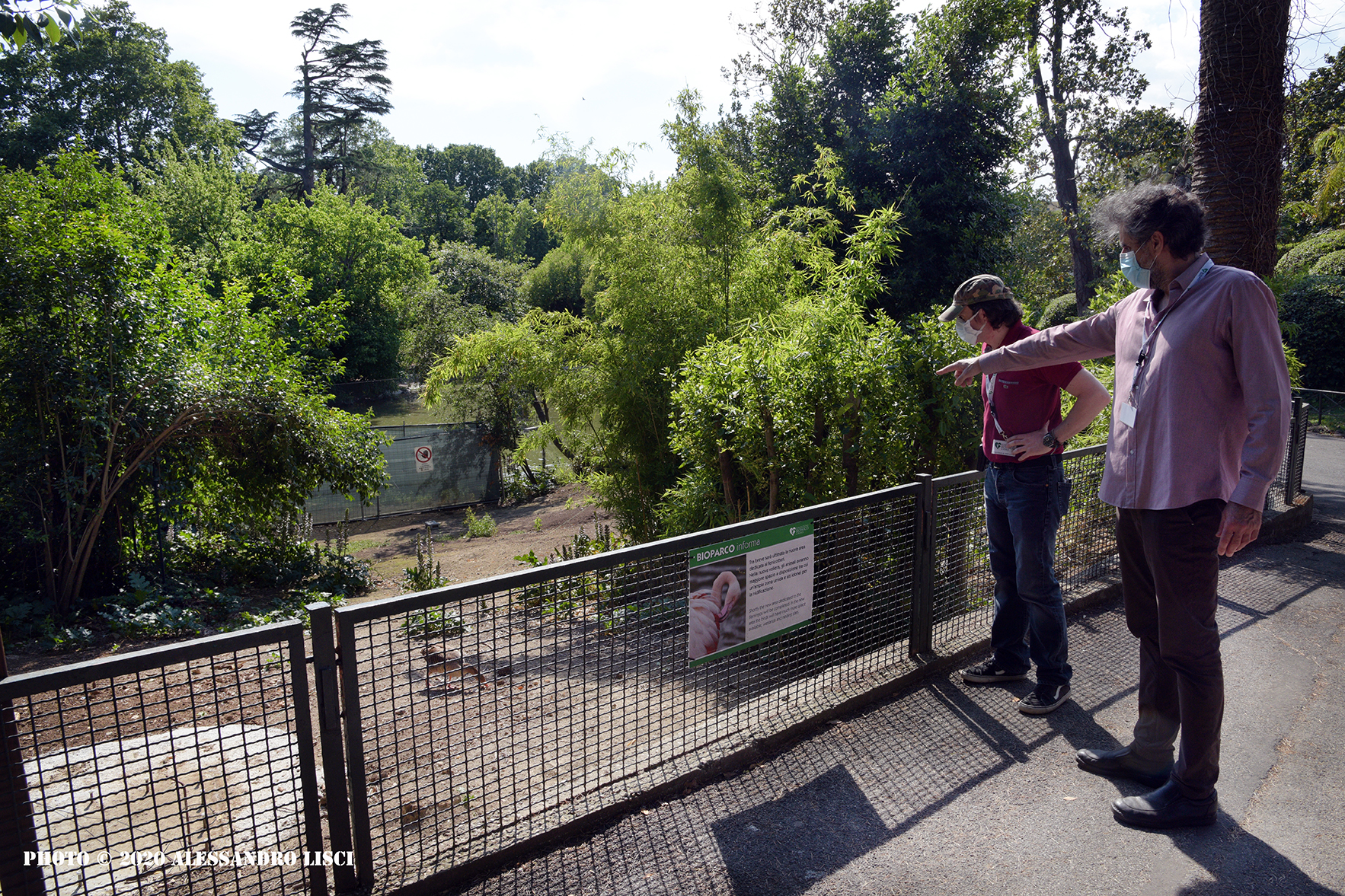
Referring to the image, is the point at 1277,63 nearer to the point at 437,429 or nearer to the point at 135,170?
the point at 437,429

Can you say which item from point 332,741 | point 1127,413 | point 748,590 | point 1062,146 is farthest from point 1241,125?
point 1062,146

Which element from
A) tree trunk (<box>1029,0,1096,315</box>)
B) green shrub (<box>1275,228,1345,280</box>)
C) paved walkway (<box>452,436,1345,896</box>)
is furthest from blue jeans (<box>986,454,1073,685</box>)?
green shrub (<box>1275,228,1345,280</box>)

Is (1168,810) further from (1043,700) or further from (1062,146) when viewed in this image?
(1062,146)

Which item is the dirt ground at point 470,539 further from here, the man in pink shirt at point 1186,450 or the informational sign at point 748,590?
the man in pink shirt at point 1186,450

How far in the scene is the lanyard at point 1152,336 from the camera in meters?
2.86

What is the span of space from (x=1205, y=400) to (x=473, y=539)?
567 inches

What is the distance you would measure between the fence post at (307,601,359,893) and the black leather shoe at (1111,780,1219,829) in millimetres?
2817

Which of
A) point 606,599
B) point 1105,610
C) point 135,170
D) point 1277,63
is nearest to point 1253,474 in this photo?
point 606,599

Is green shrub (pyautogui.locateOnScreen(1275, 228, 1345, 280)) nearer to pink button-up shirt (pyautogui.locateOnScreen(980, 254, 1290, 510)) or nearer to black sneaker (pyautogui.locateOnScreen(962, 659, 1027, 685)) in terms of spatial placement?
black sneaker (pyautogui.locateOnScreen(962, 659, 1027, 685))

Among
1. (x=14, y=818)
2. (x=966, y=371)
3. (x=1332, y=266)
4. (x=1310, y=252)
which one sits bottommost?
(x=14, y=818)

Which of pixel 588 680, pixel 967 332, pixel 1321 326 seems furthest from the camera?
pixel 1321 326

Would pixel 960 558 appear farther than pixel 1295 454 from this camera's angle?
No

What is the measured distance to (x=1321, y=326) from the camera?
67.3 feet

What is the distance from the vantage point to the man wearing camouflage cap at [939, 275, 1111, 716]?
147 inches
